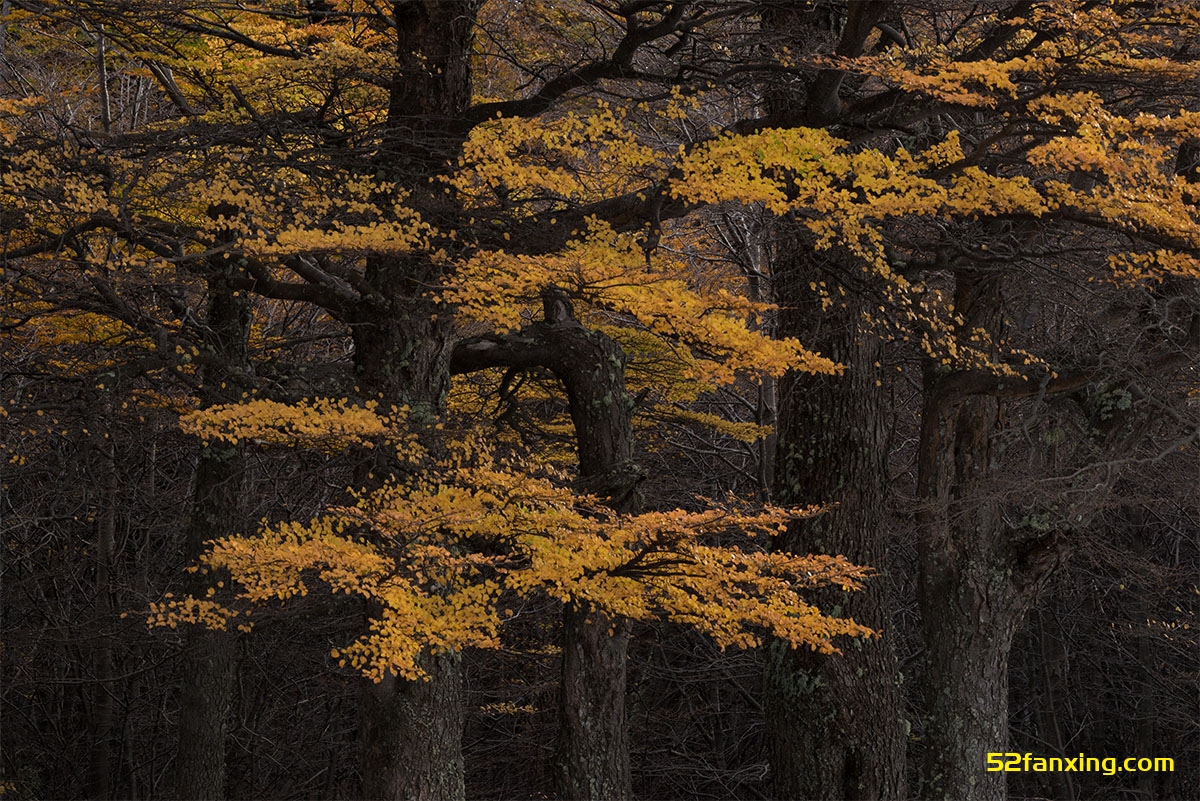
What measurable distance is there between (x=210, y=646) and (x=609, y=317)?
14.6ft

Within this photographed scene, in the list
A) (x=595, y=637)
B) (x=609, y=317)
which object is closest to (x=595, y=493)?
(x=595, y=637)

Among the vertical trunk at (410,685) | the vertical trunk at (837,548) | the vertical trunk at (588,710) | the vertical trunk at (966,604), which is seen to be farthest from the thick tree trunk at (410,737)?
the vertical trunk at (966,604)

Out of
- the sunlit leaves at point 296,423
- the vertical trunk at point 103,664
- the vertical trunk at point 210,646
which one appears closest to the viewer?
the sunlit leaves at point 296,423

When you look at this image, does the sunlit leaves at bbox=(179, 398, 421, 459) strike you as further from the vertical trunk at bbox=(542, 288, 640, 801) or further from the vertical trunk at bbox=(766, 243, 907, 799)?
the vertical trunk at bbox=(766, 243, 907, 799)

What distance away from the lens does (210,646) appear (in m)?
10.3

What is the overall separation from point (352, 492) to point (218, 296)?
3252 mm

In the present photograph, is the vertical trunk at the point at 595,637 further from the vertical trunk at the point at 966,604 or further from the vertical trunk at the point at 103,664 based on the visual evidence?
the vertical trunk at the point at 103,664

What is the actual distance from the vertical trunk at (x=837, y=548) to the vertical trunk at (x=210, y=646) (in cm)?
439

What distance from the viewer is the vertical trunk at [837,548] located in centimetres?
802

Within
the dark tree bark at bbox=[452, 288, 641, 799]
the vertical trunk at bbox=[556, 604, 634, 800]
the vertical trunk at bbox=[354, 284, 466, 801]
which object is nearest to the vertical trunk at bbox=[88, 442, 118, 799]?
the vertical trunk at bbox=[354, 284, 466, 801]

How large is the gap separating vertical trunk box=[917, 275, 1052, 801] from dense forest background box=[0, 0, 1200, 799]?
0.03 metres

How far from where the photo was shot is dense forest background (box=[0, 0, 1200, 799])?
6594 mm

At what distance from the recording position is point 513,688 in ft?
45.0

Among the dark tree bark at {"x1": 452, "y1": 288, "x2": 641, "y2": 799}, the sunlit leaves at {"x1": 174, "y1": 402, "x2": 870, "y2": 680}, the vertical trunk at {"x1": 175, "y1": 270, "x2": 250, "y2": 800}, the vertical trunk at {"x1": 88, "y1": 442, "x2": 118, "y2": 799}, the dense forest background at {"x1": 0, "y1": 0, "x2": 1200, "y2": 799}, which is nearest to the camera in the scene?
the sunlit leaves at {"x1": 174, "y1": 402, "x2": 870, "y2": 680}
